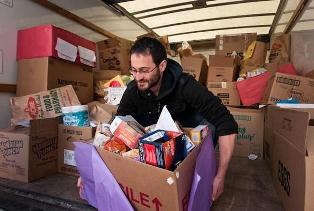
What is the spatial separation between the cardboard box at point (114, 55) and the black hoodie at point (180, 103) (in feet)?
3.94

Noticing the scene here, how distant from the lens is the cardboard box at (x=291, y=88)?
6.28 feet

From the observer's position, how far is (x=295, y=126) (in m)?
0.95

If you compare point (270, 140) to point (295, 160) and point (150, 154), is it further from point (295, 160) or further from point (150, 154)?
point (150, 154)

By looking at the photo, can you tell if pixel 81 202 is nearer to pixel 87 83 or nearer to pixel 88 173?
pixel 88 173

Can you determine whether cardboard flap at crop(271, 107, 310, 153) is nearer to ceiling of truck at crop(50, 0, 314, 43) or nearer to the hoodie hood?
the hoodie hood

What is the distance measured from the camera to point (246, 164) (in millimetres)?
1751

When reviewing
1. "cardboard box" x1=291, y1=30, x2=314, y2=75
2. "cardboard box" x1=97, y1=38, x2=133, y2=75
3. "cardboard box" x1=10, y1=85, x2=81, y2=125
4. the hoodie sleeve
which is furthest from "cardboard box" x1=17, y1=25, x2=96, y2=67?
"cardboard box" x1=291, y1=30, x2=314, y2=75

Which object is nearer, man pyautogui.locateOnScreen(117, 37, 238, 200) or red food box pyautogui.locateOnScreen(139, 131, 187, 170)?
red food box pyautogui.locateOnScreen(139, 131, 187, 170)

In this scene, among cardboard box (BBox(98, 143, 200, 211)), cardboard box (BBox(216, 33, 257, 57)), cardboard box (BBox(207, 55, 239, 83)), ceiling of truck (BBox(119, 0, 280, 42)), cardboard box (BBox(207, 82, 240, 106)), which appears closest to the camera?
cardboard box (BBox(98, 143, 200, 211))

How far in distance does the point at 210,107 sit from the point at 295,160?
15.1 inches

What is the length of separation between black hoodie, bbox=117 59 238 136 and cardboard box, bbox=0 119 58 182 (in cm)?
39

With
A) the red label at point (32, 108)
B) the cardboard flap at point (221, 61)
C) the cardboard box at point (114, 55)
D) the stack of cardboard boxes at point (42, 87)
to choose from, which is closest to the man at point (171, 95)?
the stack of cardboard boxes at point (42, 87)

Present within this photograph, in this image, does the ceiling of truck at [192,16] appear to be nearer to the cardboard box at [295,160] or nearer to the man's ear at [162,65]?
the man's ear at [162,65]

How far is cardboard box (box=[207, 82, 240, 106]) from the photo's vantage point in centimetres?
236
